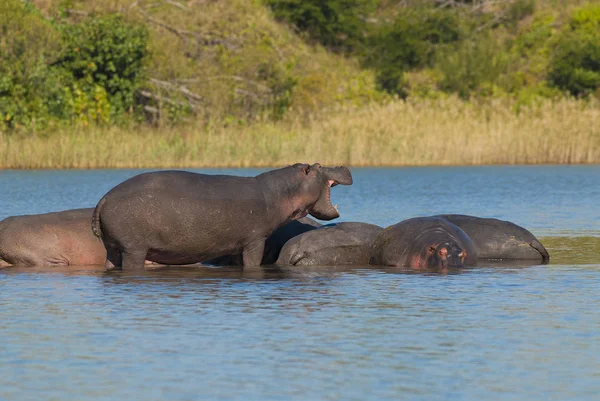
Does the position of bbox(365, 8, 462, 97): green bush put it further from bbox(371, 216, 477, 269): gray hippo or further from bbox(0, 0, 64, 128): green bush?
bbox(371, 216, 477, 269): gray hippo

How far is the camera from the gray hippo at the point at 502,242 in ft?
39.3

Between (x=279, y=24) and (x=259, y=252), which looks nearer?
(x=259, y=252)

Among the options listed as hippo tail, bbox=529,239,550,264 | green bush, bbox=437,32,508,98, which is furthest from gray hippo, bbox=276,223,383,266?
green bush, bbox=437,32,508,98

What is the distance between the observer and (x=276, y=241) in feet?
39.4

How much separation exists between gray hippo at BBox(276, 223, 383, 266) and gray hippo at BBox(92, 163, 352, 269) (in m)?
0.48

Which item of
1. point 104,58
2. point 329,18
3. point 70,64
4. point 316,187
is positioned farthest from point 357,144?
point 329,18

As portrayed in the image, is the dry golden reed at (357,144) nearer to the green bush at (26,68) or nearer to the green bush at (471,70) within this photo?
the green bush at (26,68)

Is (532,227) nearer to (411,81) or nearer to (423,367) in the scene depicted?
(423,367)

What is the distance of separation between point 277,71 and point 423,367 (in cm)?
3387

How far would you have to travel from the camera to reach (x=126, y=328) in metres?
7.82

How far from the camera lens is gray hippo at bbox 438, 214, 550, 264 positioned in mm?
11992

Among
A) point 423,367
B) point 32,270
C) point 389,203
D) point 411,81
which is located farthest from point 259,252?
point 411,81

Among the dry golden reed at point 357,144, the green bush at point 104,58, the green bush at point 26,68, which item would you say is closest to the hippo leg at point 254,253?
the dry golden reed at point 357,144

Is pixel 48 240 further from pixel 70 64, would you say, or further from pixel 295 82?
pixel 295 82
